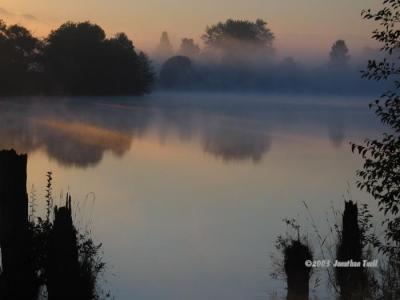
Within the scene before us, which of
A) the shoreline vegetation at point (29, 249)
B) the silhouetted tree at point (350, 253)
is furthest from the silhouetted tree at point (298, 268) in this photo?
the shoreline vegetation at point (29, 249)

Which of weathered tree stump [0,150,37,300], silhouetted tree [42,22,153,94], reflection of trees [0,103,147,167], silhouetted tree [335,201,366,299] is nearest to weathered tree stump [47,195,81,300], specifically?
weathered tree stump [0,150,37,300]

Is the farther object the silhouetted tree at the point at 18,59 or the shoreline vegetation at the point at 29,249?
the silhouetted tree at the point at 18,59

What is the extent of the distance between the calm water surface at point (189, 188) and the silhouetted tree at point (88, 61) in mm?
19155

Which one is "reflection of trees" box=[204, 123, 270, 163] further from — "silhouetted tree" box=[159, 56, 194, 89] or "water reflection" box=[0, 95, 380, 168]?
"silhouetted tree" box=[159, 56, 194, 89]

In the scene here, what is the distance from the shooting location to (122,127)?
236ft

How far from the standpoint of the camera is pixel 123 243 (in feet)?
55.3

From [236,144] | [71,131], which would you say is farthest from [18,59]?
[236,144]

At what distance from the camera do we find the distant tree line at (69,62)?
85938mm

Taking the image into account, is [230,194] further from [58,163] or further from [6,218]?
[6,218]

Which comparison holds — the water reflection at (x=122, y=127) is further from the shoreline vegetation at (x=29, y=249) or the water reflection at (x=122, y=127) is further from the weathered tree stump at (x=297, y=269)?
the shoreline vegetation at (x=29, y=249)

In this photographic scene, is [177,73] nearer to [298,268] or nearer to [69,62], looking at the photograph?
[69,62]

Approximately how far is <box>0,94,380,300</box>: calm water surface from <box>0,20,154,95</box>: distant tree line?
13631 mm

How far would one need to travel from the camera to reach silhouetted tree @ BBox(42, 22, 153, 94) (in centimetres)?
9275

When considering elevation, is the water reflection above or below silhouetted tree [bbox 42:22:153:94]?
below
